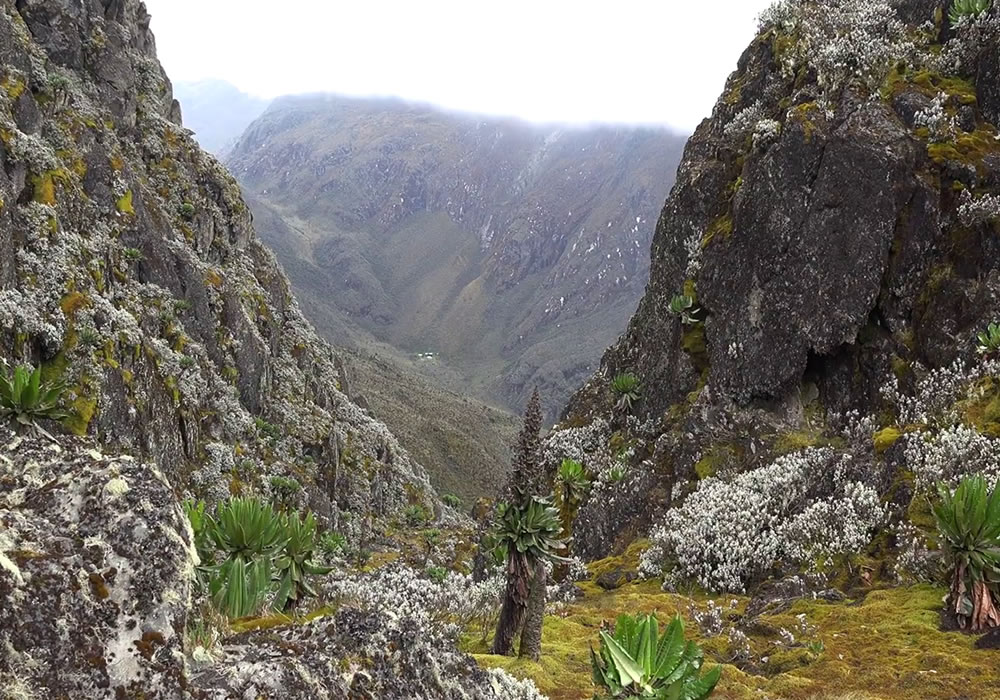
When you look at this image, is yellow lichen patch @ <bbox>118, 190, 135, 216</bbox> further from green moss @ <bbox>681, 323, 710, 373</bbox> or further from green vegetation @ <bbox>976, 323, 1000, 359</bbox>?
green vegetation @ <bbox>976, 323, 1000, 359</bbox>

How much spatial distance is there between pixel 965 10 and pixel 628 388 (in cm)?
1957

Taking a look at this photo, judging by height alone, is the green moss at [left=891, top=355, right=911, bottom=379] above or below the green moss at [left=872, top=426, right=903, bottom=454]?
above

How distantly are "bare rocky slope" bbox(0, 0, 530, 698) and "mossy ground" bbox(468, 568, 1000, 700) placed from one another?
6153 mm

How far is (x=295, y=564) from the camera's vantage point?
435 inches

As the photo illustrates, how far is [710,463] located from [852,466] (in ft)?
20.4

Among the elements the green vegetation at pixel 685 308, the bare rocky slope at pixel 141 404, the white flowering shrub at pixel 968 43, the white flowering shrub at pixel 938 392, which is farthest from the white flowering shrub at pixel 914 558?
the white flowering shrub at pixel 968 43

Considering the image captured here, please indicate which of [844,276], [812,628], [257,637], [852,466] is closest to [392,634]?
[257,637]

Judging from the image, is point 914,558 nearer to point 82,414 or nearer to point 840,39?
point 840,39

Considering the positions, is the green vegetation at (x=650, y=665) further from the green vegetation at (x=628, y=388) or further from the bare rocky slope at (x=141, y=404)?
the green vegetation at (x=628, y=388)

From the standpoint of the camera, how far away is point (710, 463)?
79.9 ft

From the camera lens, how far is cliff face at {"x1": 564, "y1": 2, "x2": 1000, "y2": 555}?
2236 cm

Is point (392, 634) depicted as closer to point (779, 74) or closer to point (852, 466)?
point (852, 466)

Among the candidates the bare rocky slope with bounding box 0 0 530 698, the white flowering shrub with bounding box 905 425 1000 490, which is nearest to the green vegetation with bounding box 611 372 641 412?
the white flowering shrub with bounding box 905 425 1000 490

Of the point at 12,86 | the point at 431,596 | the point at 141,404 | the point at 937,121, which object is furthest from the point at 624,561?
the point at 12,86
